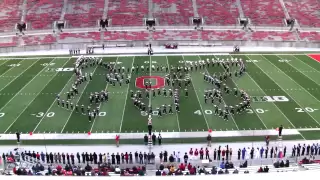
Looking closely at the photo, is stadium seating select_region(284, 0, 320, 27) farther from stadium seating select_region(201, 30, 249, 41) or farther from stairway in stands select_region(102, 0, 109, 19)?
stairway in stands select_region(102, 0, 109, 19)

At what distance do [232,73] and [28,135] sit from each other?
1608 centimetres

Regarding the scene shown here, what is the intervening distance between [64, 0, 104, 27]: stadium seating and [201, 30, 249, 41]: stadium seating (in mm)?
13910

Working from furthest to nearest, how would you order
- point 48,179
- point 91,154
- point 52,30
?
point 52,30 → point 91,154 → point 48,179

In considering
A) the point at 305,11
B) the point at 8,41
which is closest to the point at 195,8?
the point at 305,11

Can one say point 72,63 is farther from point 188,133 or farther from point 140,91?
point 188,133

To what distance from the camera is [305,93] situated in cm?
2353

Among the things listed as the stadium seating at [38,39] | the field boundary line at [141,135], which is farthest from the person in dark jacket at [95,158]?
the stadium seating at [38,39]

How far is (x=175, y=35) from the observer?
137 feet

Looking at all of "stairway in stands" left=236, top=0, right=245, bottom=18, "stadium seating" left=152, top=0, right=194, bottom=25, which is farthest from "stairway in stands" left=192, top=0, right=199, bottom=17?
"stairway in stands" left=236, top=0, right=245, bottom=18

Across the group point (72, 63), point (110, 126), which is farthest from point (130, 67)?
point (110, 126)

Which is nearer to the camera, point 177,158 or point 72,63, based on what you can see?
point 177,158

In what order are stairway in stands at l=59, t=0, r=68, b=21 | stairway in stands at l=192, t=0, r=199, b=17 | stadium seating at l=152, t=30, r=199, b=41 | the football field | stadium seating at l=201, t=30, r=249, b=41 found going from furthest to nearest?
stairway in stands at l=192, t=0, r=199, b=17 → stairway in stands at l=59, t=0, r=68, b=21 → stadium seating at l=152, t=30, r=199, b=41 → stadium seating at l=201, t=30, r=249, b=41 → the football field

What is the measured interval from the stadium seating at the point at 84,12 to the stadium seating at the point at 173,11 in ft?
24.9

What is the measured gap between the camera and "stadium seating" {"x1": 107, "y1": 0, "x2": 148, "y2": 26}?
4456 centimetres
